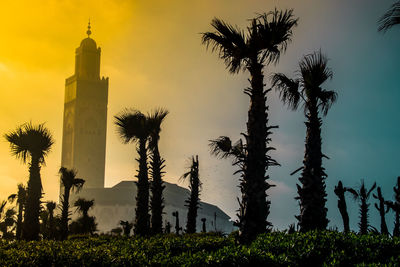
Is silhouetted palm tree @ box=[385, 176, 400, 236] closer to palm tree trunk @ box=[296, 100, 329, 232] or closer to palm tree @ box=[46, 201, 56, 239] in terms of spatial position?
palm tree trunk @ box=[296, 100, 329, 232]

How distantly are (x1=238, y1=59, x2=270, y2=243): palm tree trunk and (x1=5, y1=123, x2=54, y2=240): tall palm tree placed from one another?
1844cm

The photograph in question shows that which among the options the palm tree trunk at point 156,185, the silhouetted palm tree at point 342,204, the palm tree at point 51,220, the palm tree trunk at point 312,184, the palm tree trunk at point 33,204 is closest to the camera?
the palm tree trunk at point 312,184

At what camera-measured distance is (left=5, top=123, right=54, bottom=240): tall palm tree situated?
32.0 metres

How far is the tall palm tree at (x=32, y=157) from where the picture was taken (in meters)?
32.0

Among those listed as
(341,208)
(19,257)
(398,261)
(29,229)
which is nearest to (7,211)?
(29,229)

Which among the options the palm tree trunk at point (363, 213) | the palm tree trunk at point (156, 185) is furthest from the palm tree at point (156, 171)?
the palm tree trunk at point (363, 213)

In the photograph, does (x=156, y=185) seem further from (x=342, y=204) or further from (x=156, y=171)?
(x=342, y=204)

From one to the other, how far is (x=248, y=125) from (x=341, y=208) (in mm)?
11287

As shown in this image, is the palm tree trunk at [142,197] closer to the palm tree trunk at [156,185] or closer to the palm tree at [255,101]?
the palm tree trunk at [156,185]

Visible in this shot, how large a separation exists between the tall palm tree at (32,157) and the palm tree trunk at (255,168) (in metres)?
18.4

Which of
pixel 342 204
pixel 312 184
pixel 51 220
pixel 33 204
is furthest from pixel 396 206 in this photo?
pixel 51 220

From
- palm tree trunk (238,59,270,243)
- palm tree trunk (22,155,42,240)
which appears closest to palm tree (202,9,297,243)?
palm tree trunk (238,59,270,243)

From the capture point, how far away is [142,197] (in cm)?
3531

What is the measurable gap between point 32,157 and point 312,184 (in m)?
19.6
